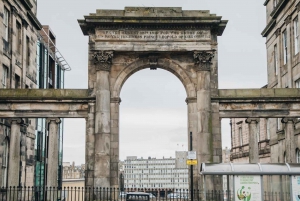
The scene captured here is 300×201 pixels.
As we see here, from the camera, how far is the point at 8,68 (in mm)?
31234

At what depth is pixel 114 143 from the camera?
26.7m

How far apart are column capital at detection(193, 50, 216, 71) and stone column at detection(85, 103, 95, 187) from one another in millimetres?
6347

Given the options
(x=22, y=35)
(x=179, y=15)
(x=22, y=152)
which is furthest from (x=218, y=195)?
(x=22, y=35)

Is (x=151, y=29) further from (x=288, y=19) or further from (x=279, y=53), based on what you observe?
(x=279, y=53)

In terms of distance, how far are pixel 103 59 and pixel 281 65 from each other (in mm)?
16521

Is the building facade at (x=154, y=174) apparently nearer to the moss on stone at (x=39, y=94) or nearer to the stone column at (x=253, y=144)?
the stone column at (x=253, y=144)

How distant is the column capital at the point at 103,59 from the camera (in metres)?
26.6

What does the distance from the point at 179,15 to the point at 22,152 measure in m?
15.5

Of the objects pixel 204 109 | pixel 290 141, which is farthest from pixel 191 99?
pixel 290 141

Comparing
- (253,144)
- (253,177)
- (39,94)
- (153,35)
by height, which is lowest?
(253,177)

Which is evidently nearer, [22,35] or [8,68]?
[8,68]

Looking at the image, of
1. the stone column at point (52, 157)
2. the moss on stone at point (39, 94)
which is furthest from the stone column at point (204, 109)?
the stone column at point (52, 157)

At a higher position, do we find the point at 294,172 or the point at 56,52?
the point at 56,52

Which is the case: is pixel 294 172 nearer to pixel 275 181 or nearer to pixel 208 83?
pixel 275 181
